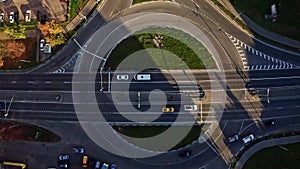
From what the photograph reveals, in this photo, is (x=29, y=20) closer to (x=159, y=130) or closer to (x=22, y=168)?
(x=22, y=168)

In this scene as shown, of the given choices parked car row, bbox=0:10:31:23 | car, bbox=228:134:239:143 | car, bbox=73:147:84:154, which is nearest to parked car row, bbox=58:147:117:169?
car, bbox=73:147:84:154

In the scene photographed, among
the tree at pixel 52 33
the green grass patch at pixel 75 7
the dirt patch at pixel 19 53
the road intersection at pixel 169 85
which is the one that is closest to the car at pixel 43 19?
the tree at pixel 52 33

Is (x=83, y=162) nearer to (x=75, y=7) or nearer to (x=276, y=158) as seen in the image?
(x=75, y=7)

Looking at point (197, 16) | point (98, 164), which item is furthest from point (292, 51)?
point (98, 164)

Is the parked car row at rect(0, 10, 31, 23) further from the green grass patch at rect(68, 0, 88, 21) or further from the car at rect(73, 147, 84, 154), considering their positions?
the car at rect(73, 147, 84, 154)

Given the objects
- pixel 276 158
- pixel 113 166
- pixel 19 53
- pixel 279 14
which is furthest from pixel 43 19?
pixel 276 158

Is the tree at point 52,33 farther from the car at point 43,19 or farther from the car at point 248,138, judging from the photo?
the car at point 248,138
